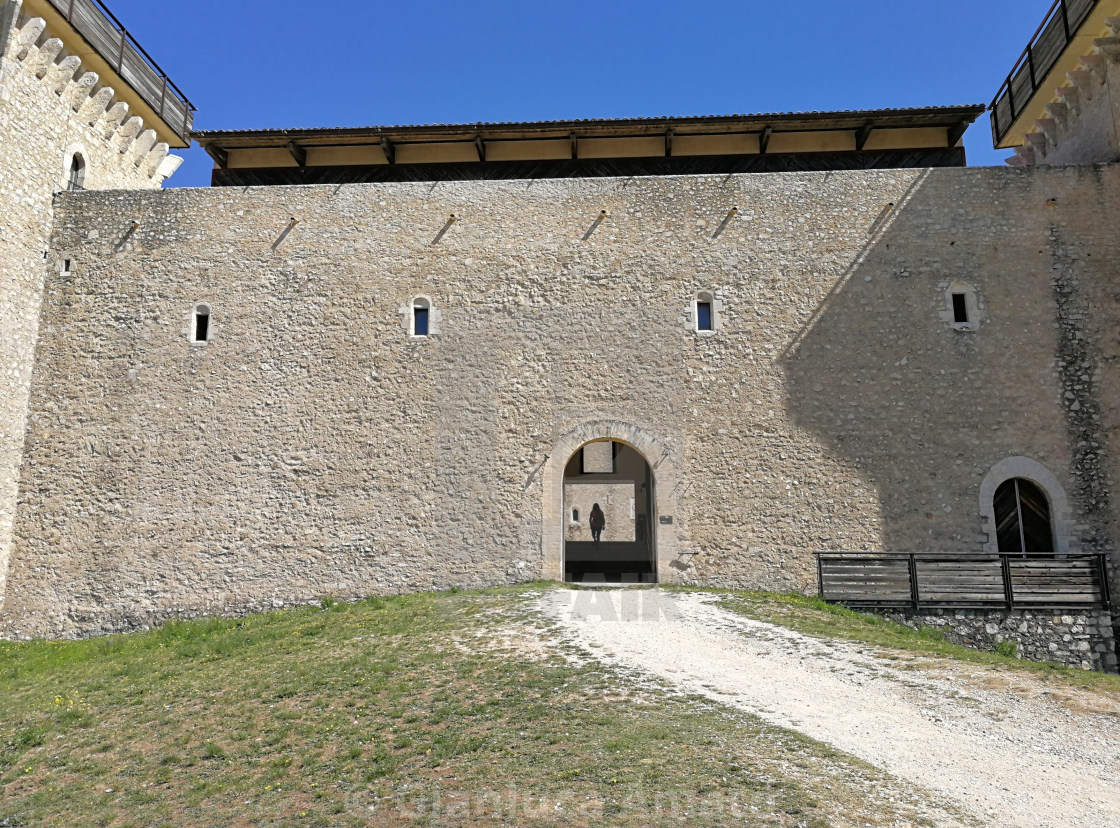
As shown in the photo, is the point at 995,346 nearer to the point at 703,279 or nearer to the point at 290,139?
the point at 703,279

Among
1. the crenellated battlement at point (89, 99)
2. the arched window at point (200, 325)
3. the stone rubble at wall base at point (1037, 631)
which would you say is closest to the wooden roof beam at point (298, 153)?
the crenellated battlement at point (89, 99)

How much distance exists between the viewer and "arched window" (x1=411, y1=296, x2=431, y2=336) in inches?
489


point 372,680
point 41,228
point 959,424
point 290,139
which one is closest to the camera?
point 372,680

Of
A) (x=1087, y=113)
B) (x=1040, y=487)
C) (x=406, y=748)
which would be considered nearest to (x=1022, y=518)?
(x=1040, y=487)

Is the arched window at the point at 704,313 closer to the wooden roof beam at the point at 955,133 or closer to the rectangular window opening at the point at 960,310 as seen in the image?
the rectangular window opening at the point at 960,310

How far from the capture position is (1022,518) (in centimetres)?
1144

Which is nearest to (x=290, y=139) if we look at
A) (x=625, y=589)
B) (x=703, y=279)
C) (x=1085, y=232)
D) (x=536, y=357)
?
(x=536, y=357)

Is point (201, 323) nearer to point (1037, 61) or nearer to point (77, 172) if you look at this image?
point (77, 172)

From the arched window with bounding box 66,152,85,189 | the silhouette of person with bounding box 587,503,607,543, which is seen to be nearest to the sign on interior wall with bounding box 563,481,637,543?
the silhouette of person with bounding box 587,503,607,543

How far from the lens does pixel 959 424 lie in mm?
11617

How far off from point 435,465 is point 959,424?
25.3ft

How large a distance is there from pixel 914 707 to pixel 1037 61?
41.2 feet

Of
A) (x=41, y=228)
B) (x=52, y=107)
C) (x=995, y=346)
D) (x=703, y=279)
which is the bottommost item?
(x=995, y=346)

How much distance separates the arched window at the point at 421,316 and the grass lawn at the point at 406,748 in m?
5.22
